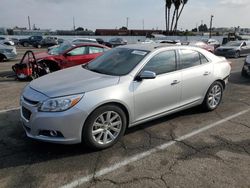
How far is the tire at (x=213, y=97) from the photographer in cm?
511

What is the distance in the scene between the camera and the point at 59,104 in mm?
3232

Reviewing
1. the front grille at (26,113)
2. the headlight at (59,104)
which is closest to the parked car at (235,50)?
the headlight at (59,104)

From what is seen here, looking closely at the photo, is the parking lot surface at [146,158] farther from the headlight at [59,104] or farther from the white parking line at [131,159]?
the headlight at [59,104]

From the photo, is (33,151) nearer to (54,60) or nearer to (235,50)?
(54,60)

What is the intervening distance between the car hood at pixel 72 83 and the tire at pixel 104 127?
368 mm

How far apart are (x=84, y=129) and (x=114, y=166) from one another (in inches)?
25.7

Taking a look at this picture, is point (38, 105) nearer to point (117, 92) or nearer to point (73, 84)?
point (73, 84)

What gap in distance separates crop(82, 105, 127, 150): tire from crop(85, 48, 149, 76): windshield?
2.29ft

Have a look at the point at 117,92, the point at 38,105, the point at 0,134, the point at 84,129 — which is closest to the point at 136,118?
the point at 117,92

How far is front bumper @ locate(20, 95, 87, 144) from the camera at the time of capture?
3201 mm

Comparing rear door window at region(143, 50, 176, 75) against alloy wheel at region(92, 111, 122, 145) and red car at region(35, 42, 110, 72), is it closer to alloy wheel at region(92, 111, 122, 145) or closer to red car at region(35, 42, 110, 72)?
alloy wheel at region(92, 111, 122, 145)

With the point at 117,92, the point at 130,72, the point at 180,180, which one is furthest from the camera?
the point at 130,72

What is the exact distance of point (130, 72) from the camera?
3.85 m

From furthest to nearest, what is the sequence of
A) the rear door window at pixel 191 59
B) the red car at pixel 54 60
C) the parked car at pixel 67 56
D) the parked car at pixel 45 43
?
the parked car at pixel 45 43 < the parked car at pixel 67 56 < the red car at pixel 54 60 < the rear door window at pixel 191 59
